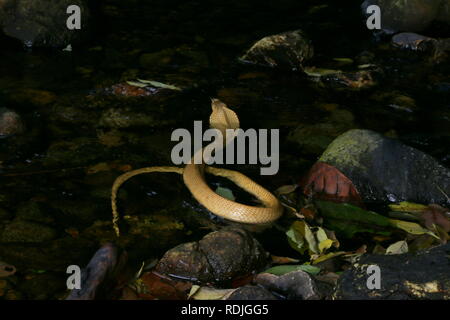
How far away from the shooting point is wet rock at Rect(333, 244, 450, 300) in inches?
158

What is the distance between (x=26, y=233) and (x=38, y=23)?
543cm

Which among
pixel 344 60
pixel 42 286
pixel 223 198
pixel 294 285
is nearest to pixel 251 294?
pixel 294 285

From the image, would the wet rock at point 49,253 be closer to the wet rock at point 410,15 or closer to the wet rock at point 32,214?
the wet rock at point 32,214

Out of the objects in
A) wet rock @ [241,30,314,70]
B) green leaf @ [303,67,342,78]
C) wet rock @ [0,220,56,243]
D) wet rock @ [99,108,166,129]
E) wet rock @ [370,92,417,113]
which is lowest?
wet rock @ [0,220,56,243]

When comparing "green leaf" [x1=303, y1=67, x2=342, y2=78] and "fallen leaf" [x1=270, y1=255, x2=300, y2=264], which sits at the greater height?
"green leaf" [x1=303, y1=67, x2=342, y2=78]

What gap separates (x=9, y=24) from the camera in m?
9.98

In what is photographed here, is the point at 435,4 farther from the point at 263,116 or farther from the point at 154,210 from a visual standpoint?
the point at 154,210

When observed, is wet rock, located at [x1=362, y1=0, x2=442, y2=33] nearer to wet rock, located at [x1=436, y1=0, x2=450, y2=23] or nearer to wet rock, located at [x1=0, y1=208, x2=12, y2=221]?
wet rock, located at [x1=436, y1=0, x2=450, y2=23]

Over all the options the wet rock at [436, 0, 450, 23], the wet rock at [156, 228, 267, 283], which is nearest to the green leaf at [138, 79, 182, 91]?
the wet rock at [156, 228, 267, 283]

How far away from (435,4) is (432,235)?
712 cm

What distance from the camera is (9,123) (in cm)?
699

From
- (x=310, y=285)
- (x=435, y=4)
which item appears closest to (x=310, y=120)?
(x=310, y=285)

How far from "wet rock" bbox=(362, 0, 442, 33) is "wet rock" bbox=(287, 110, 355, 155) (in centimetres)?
390

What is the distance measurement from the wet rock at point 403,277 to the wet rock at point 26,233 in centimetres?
255
